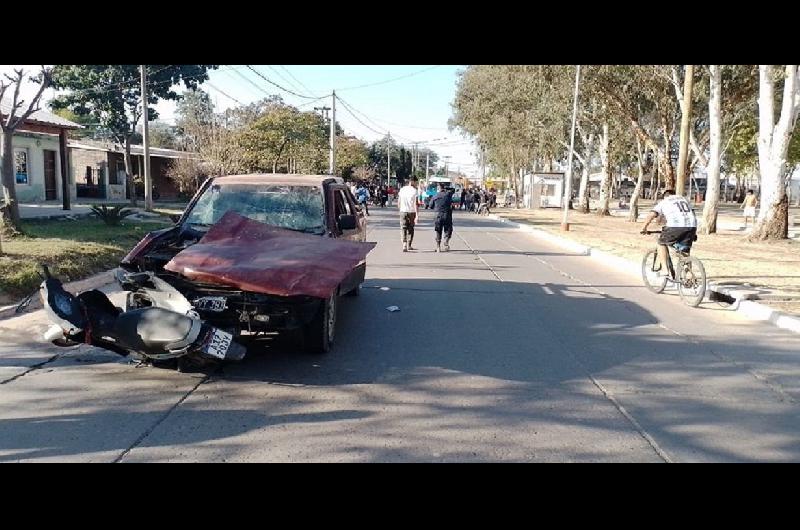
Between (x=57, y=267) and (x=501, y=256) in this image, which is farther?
(x=501, y=256)

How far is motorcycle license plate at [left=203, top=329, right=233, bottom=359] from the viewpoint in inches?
220

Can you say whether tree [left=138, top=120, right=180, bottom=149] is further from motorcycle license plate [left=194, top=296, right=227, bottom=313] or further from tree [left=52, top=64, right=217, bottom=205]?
motorcycle license plate [left=194, top=296, right=227, bottom=313]

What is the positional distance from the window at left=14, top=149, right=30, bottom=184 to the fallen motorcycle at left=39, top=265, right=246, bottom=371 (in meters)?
25.7

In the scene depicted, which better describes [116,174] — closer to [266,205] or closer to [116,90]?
[116,90]

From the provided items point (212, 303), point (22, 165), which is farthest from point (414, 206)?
point (22, 165)

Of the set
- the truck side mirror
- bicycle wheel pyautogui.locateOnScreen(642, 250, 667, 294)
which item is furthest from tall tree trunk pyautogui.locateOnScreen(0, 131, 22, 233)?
bicycle wheel pyautogui.locateOnScreen(642, 250, 667, 294)

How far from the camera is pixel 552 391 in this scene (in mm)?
6090

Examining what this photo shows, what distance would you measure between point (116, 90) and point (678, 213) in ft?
109
